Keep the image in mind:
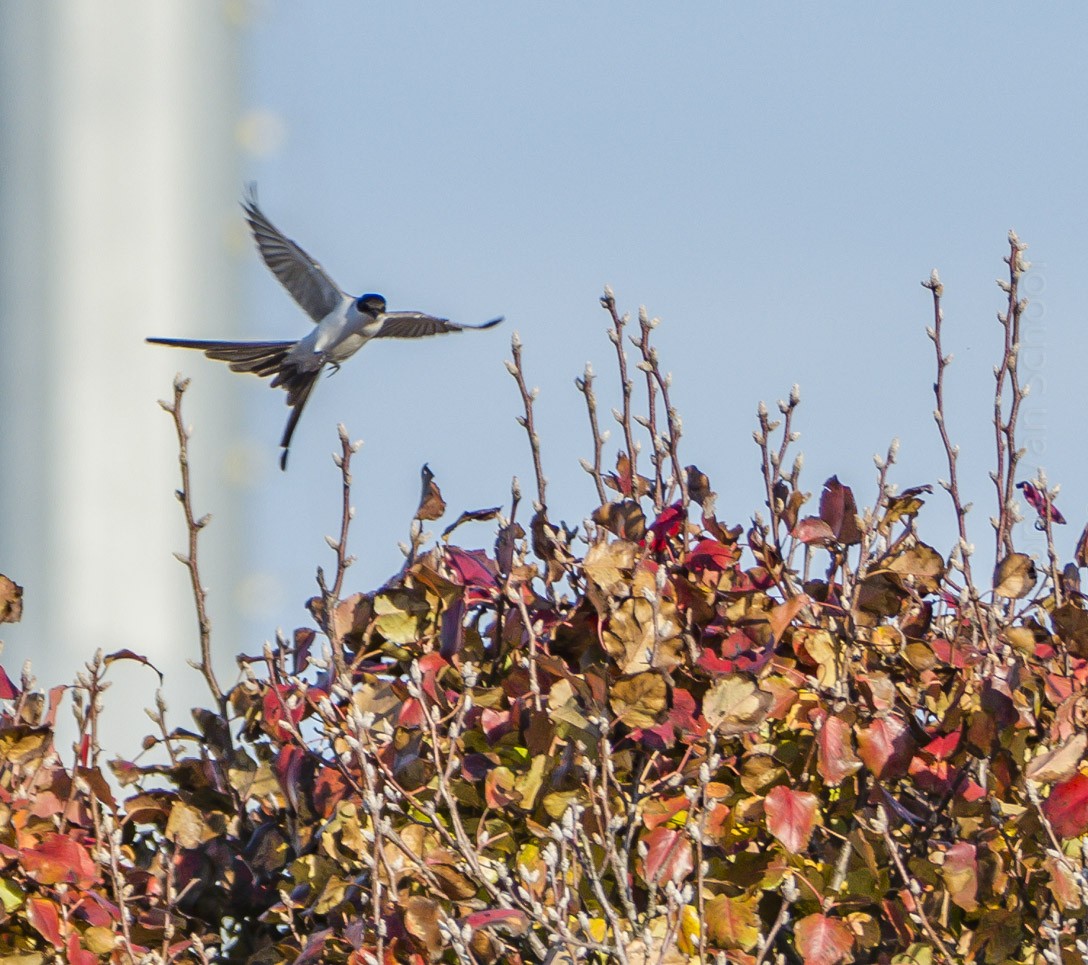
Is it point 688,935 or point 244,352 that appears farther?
point 244,352

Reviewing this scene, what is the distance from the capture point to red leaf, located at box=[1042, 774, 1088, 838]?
221 centimetres

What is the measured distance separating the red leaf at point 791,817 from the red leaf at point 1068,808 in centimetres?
35

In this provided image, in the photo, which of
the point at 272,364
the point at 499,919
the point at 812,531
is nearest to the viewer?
the point at 499,919

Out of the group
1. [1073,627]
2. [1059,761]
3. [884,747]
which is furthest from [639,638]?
[1073,627]

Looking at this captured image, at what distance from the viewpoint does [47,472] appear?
376 cm

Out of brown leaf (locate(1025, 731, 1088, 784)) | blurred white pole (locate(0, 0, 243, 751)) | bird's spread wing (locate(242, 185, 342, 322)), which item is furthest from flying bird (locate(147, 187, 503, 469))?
brown leaf (locate(1025, 731, 1088, 784))

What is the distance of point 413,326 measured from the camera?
5.86 meters

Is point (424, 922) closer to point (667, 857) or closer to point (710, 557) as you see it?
point (667, 857)

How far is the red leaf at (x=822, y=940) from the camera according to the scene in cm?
225

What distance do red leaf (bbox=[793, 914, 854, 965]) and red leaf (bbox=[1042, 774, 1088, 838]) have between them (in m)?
0.36

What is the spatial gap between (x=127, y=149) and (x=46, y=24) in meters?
0.41

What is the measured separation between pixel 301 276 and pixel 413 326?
47 centimetres

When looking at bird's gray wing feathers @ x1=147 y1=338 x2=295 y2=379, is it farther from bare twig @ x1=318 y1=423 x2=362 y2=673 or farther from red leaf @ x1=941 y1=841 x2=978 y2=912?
red leaf @ x1=941 y1=841 x2=978 y2=912

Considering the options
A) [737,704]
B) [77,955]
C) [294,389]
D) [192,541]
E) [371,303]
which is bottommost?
[77,955]
